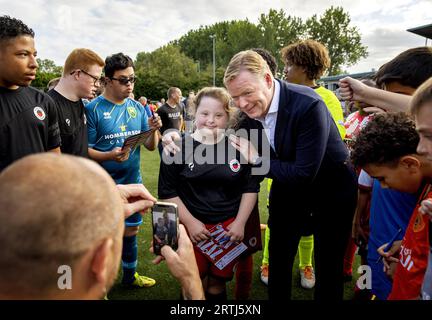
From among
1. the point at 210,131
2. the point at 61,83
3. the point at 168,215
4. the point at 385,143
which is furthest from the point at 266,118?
the point at 61,83

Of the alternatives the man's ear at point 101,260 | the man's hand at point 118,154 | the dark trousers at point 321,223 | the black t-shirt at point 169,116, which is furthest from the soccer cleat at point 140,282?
the black t-shirt at point 169,116

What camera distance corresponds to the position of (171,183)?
8.02ft

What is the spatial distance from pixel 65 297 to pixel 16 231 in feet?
0.86

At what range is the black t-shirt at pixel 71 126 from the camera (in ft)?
9.61

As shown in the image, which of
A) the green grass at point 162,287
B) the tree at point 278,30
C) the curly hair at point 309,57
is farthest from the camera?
the tree at point 278,30

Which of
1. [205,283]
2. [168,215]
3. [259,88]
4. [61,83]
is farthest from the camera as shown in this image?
[61,83]

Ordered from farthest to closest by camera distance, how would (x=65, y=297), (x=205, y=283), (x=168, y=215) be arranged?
(x=205, y=283) → (x=168, y=215) → (x=65, y=297)

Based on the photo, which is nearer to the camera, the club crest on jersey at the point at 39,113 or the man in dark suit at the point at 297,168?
the man in dark suit at the point at 297,168

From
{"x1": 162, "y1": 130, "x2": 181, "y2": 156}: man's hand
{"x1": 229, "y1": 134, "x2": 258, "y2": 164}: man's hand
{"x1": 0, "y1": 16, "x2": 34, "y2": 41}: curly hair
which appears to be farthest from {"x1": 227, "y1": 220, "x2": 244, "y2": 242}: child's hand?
Answer: {"x1": 0, "y1": 16, "x2": 34, "y2": 41}: curly hair

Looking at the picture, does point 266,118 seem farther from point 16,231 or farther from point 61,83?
point 61,83

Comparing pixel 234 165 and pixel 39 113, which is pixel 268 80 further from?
pixel 39 113

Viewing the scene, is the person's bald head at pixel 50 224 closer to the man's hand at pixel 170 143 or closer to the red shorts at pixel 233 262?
the man's hand at pixel 170 143

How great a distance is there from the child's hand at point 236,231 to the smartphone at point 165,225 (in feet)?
2.81
